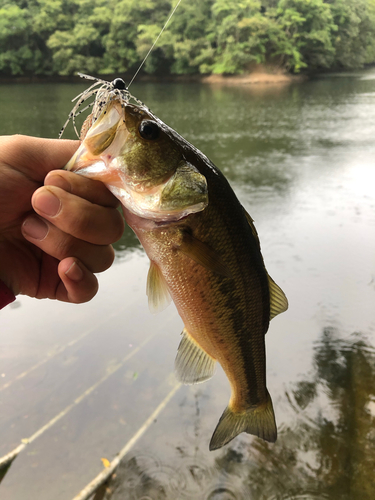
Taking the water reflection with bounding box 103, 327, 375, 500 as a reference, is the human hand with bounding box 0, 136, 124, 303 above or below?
above

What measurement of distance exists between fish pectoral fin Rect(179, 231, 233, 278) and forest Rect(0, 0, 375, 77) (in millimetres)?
18005

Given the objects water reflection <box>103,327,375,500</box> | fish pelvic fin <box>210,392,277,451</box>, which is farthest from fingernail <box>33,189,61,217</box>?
water reflection <box>103,327,375,500</box>

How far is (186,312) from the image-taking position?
3.81ft

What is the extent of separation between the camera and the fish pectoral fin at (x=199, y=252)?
1025 millimetres

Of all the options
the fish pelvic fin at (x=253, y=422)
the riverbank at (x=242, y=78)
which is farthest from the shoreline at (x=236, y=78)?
the fish pelvic fin at (x=253, y=422)

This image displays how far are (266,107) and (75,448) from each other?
17.9 meters

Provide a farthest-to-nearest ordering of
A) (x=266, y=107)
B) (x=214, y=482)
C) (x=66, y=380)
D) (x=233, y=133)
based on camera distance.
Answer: (x=266, y=107), (x=233, y=133), (x=66, y=380), (x=214, y=482)

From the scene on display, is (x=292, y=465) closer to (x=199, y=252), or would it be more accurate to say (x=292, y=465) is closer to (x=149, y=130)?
(x=199, y=252)

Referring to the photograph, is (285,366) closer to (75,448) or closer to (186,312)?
(75,448)

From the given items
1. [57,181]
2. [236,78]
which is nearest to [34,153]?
[57,181]

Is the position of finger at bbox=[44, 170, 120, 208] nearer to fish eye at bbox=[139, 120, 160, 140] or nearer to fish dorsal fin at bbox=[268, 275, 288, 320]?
fish eye at bbox=[139, 120, 160, 140]

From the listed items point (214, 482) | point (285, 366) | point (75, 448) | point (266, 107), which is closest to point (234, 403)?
point (214, 482)

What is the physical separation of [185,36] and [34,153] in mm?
30098

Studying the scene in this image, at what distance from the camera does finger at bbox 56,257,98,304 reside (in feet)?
4.08
